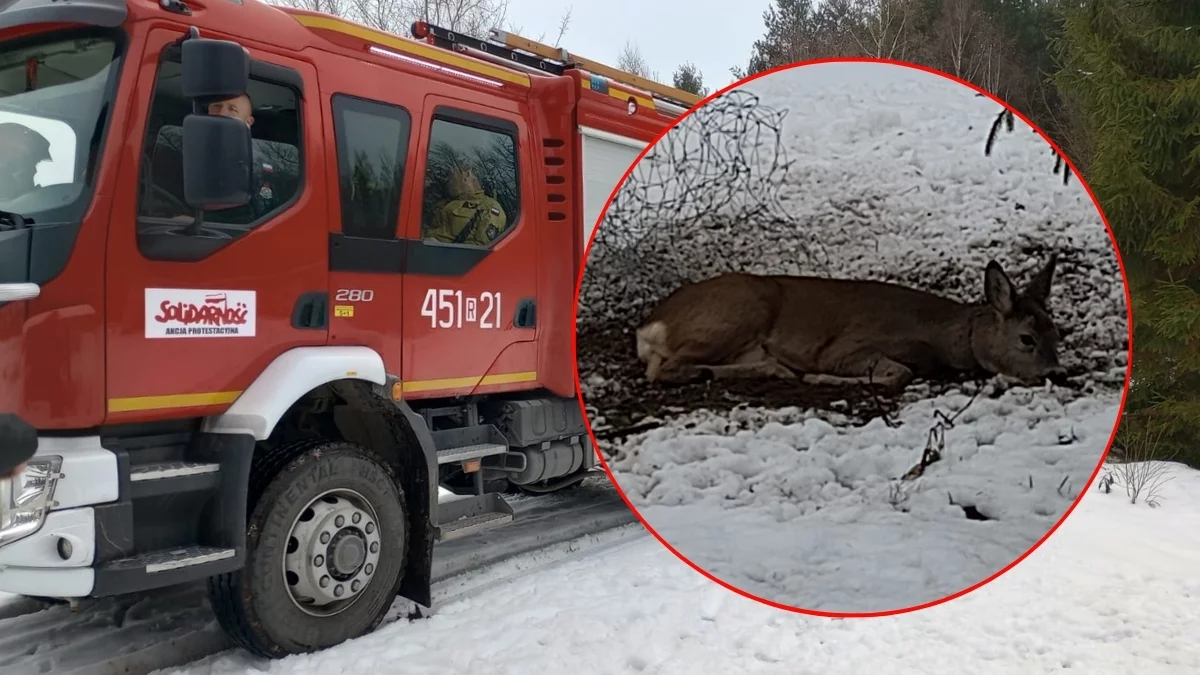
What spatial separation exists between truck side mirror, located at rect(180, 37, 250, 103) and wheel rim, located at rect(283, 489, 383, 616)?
174 centimetres

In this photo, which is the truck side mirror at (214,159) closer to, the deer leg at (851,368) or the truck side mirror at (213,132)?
the truck side mirror at (213,132)

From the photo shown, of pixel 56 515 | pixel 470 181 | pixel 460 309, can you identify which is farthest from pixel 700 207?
pixel 470 181

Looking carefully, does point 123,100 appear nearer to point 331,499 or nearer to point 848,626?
point 331,499

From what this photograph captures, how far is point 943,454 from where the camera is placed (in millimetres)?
1279

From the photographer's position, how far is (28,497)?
2.89 m

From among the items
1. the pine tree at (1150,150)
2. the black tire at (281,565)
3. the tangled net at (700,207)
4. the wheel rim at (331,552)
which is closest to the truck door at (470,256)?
the black tire at (281,565)

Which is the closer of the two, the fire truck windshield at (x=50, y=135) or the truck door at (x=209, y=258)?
the fire truck windshield at (x=50, y=135)

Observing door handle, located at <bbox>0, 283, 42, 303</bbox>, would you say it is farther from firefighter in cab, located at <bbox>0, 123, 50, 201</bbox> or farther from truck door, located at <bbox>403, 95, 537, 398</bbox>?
truck door, located at <bbox>403, 95, 537, 398</bbox>

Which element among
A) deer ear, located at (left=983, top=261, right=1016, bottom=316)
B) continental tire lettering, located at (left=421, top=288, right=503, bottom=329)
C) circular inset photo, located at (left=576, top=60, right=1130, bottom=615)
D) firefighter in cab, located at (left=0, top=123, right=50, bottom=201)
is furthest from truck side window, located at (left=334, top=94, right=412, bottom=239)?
deer ear, located at (left=983, top=261, right=1016, bottom=316)

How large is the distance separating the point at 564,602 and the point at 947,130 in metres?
3.49

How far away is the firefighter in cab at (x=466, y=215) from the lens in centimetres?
432

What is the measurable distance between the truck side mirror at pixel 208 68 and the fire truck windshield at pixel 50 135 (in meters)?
0.39

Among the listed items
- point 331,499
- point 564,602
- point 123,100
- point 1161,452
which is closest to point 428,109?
point 123,100

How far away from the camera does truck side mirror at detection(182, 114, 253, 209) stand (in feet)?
9.69
